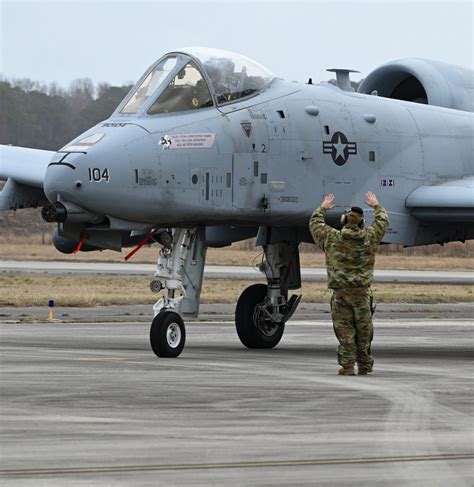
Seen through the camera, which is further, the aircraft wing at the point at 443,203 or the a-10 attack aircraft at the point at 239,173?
the aircraft wing at the point at 443,203

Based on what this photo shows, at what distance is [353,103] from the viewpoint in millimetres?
21938

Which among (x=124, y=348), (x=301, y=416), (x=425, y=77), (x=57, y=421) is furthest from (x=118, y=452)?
(x=425, y=77)

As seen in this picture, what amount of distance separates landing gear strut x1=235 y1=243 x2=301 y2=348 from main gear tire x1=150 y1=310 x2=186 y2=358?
3509 mm

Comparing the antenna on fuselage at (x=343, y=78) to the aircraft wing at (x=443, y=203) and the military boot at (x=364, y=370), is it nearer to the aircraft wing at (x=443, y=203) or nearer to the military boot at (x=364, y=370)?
the aircraft wing at (x=443, y=203)

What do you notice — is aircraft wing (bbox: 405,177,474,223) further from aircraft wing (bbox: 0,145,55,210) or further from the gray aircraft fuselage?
aircraft wing (bbox: 0,145,55,210)

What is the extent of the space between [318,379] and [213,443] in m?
5.36

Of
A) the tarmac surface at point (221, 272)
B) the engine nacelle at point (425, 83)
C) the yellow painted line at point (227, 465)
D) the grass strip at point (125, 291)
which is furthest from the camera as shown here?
the tarmac surface at point (221, 272)

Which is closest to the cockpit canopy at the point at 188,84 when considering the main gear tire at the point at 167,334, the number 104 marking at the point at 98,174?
the number 104 marking at the point at 98,174

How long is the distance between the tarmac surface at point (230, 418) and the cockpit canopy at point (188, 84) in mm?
3502

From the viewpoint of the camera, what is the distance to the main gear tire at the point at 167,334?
18609 mm

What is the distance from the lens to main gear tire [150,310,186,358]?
1861 centimetres

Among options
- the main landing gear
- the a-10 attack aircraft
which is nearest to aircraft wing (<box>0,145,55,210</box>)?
the a-10 attack aircraft

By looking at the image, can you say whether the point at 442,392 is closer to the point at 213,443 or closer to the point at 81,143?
the point at 213,443

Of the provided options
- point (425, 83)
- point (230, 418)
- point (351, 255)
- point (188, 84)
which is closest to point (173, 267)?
point (188, 84)
